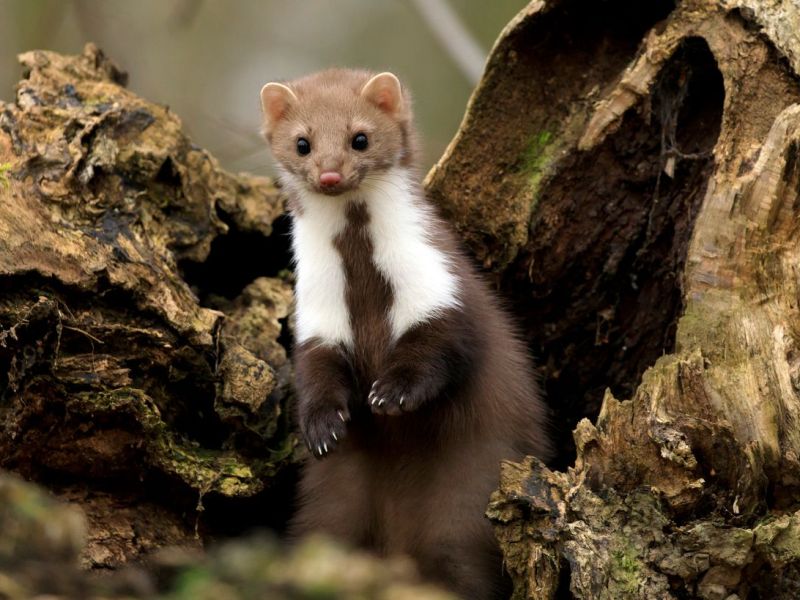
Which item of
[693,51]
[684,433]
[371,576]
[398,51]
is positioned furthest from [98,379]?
[398,51]

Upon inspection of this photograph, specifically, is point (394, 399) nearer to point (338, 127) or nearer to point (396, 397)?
point (396, 397)

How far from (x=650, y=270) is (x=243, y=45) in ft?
20.5

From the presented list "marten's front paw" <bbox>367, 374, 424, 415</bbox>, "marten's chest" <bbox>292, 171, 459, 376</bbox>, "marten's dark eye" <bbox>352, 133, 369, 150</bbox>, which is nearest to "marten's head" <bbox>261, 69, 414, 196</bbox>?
"marten's dark eye" <bbox>352, 133, 369, 150</bbox>

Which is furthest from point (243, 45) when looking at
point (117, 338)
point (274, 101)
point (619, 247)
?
point (117, 338)

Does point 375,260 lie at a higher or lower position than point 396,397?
higher

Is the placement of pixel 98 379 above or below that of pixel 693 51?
below

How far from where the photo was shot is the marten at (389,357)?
3.92 m

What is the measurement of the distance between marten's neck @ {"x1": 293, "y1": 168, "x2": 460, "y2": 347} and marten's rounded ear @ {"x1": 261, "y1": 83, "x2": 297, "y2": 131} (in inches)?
15.5

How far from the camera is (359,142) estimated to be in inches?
163

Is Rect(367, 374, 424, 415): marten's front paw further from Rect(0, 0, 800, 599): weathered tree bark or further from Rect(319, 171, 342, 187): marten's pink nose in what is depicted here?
Rect(319, 171, 342, 187): marten's pink nose

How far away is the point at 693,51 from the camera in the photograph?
424 cm

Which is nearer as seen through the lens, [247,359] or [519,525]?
[519,525]

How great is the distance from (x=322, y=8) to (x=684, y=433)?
8203 mm

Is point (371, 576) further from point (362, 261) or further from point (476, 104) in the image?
point (476, 104)
